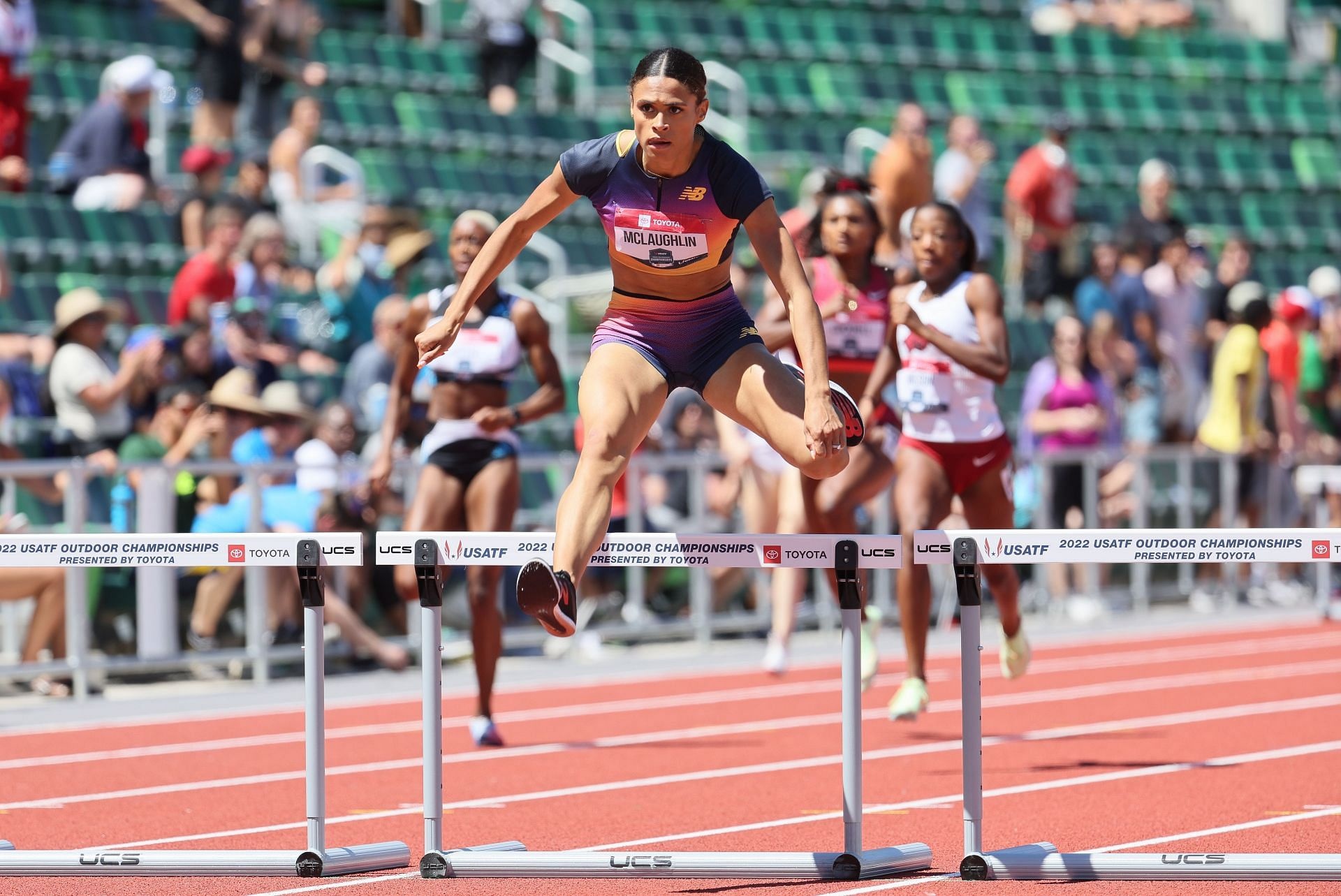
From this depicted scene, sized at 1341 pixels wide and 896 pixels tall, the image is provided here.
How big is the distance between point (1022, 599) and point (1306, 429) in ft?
12.3

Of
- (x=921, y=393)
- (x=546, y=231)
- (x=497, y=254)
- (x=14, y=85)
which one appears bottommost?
(x=921, y=393)

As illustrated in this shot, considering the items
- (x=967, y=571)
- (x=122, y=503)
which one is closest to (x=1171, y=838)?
(x=967, y=571)

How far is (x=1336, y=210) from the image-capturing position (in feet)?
76.3

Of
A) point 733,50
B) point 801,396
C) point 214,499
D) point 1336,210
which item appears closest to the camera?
point 801,396

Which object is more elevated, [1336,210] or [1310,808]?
[1336,210]

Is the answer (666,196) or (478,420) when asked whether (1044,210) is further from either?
(666,196)

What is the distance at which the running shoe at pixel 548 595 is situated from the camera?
5.69 m

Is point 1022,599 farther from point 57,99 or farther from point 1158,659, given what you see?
point 57,99

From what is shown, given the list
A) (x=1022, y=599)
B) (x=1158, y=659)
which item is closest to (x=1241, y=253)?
(x=1022, y=599)

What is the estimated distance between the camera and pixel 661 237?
633 centimetres

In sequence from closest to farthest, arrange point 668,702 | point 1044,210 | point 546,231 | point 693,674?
point 668,702 → point 693,674 → point 546,231 → point 1044,210

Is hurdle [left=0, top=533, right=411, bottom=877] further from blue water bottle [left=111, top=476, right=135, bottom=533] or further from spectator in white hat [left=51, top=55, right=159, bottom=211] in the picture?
spectator in white hat [left=51, top=55, right=159, bottom=211]

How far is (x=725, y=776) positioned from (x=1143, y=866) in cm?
278

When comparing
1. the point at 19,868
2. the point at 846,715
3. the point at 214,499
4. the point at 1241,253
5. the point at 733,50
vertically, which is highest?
the point at 733,50
